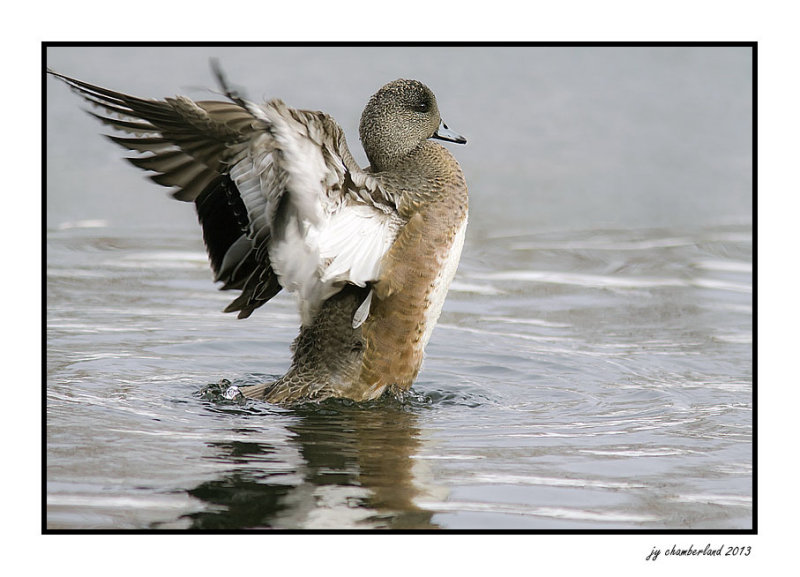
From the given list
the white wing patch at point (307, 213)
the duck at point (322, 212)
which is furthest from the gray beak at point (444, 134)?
the white wing patch at point (307, 213)

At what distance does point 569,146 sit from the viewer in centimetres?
1027

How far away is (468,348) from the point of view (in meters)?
6.92

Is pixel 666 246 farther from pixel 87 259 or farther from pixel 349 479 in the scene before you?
pixel 349 479

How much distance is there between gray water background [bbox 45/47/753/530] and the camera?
445cm

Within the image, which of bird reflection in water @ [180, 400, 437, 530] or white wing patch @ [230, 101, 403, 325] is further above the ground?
white wing patch @ [230, 101, 403, 325]

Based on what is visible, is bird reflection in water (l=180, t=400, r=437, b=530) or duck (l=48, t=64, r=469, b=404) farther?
duck (l=48, t=64, r=469, b=404)

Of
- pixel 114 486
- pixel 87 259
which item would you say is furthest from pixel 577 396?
pixel 87 259

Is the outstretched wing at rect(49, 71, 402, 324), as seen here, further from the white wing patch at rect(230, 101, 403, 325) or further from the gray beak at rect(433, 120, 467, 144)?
the gray beak at rect(433, 120, 467, 144)

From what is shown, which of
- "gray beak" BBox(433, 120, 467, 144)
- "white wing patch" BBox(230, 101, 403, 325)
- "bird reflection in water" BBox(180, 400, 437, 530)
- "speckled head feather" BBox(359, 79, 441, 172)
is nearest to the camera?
"bird reflection in water" BBox(180, 400, 437, 530)

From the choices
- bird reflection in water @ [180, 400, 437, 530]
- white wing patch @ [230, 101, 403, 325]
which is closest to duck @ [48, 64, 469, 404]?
white wing patch @ [230, 101, 403, 325]

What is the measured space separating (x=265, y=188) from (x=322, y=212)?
0.85 feet

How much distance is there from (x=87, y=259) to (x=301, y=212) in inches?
153

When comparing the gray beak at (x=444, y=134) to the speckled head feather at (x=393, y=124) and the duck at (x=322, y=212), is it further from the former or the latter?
the speckled head feather at (x=393, y=124)

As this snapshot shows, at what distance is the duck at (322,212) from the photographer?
4.93 metres
